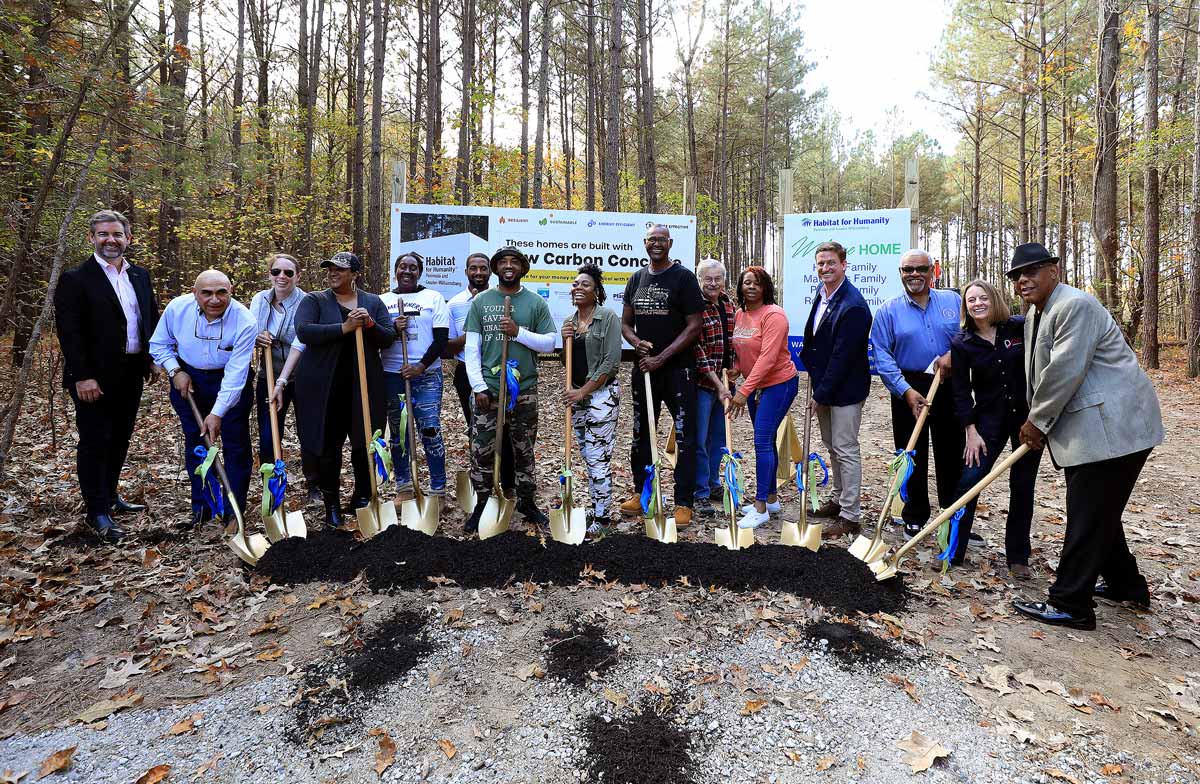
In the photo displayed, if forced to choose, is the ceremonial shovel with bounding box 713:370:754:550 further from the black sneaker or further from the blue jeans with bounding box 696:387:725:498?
the black sneaker

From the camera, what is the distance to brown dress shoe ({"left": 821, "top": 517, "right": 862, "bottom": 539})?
15.3 feet

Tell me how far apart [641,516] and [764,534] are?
102 cm

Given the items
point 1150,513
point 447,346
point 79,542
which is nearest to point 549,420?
point 447,346

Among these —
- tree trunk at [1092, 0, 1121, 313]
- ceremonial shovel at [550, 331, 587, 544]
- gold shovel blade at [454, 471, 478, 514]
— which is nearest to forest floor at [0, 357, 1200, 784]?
ceremonial shovel at [550, 331, 587, 544]

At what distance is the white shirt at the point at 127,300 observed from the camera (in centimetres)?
453

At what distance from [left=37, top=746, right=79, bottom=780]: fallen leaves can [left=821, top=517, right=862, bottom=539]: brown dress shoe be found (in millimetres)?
4418

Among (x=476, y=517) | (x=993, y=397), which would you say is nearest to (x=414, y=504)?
(x=476, y=517)

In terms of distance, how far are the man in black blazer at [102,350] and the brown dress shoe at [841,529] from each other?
5185 mm

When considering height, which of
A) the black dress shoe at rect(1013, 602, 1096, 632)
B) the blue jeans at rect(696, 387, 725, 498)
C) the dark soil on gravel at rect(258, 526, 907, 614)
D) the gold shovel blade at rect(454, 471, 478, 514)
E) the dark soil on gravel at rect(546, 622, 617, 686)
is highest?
the blue jeans at rect(696, 387, 725, 498)

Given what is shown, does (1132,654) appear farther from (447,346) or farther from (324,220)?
(324,220)

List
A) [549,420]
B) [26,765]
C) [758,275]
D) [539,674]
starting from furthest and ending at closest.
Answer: [549,420] < [758,275] < [539,674] < [26,765]

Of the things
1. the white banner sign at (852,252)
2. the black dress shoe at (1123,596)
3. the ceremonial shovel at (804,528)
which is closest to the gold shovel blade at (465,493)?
the ceremonial shovel at (804,528)

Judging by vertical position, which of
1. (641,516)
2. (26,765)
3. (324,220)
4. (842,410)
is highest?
(324,220)

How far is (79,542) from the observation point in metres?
4.38
